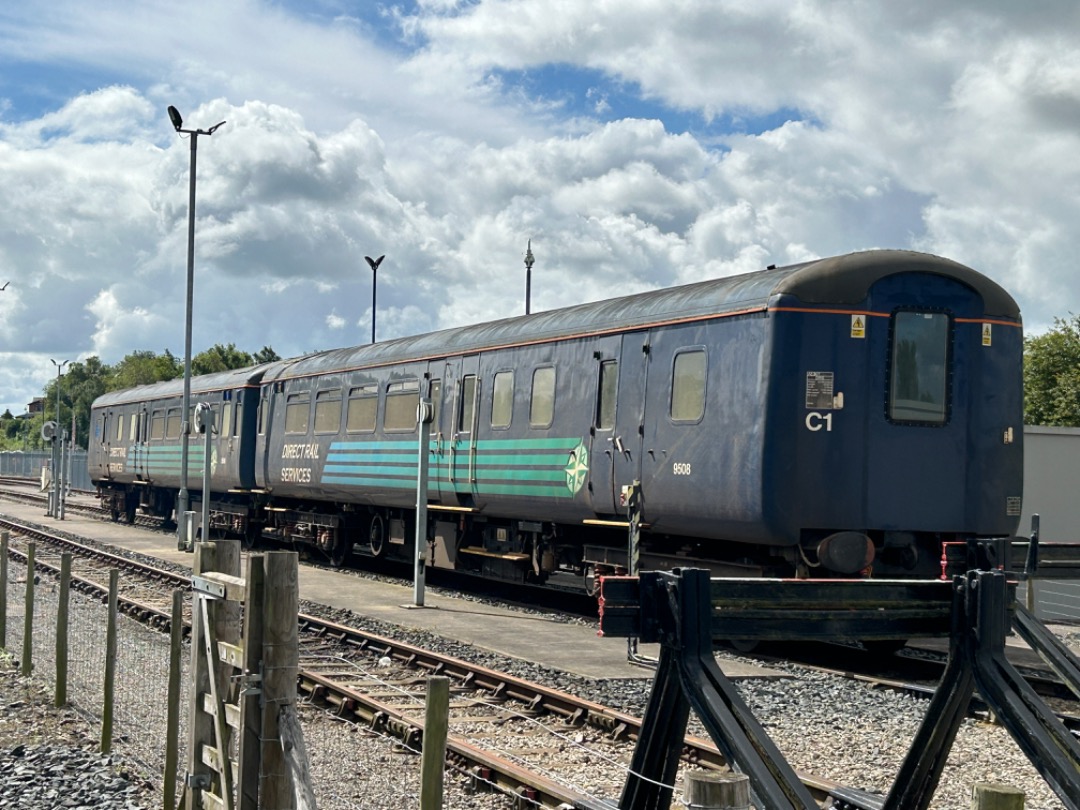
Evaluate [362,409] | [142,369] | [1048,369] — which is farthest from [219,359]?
[362,409]

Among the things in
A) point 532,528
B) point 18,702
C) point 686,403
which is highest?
point 686,403

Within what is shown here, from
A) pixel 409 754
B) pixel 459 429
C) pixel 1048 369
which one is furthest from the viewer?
pixel 1048 369

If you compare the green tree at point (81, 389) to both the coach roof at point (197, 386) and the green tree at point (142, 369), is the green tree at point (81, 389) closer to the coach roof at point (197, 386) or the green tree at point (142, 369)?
the green tree at point (142, 369)

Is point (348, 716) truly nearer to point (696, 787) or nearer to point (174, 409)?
point (696, 787)

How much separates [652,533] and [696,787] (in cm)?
1102

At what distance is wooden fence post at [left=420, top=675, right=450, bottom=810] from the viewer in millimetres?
5480

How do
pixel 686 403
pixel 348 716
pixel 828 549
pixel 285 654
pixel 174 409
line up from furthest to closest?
pixel 174 409 → pixel 686 403 → pixel 828 549 → pixel 348 716 → pixel 285 654

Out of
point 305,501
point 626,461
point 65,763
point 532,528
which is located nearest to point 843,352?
point 626,461

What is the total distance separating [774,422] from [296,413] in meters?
13.2

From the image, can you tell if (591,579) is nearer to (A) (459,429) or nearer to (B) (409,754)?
(A) (459,429)

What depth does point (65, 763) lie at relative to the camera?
28.5ft

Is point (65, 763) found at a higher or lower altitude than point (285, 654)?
lower

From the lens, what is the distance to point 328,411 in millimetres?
22438

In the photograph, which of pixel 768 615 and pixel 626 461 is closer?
pixel 768 615
